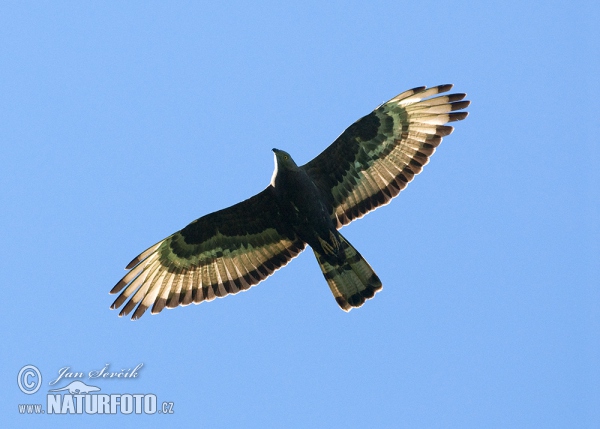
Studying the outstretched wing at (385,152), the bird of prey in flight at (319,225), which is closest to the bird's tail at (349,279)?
the bird of prey in flight at (319,225)

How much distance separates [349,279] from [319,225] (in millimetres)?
1100

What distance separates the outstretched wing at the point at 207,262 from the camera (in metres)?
13.9

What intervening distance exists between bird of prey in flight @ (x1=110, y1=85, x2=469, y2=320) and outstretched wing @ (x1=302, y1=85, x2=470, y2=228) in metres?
0.02

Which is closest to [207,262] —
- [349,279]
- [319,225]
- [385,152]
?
[319,225]

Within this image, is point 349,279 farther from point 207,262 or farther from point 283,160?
point 207,262

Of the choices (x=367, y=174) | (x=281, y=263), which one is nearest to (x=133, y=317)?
(x=281, y=263)

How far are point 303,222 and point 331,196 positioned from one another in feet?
2.57

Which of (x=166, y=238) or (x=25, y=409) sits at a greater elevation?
(x=166, y=238)

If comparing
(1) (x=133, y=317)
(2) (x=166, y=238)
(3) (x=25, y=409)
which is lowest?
(3) (x=25, y=409)

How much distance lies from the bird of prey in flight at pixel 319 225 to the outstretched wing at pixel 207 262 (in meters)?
0.02

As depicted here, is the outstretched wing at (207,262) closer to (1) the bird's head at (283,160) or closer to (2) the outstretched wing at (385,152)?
(2) the outstretched wing at (385,152)

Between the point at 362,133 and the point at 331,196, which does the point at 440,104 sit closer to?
the point at 362,133

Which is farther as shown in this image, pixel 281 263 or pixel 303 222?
pixel 281 263

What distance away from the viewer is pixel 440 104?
537 inches
